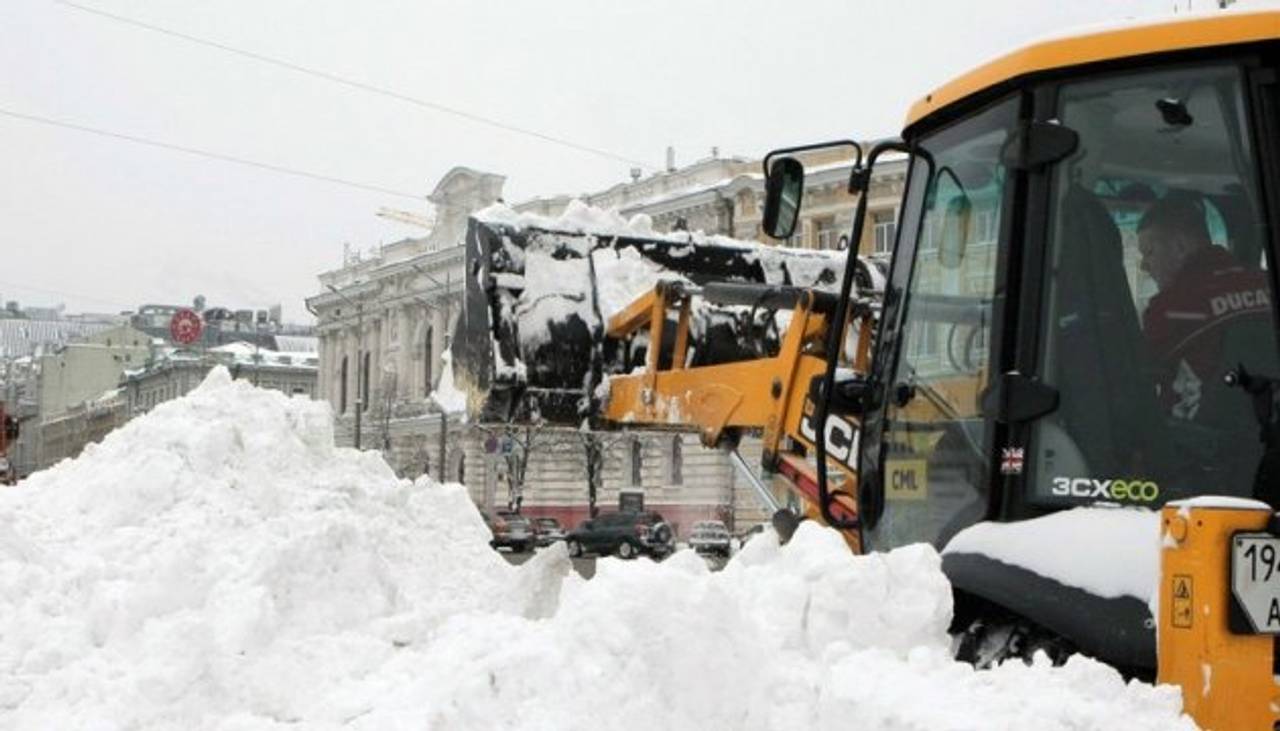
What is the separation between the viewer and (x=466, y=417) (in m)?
7.91

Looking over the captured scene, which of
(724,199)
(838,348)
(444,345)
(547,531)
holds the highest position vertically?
(724,199)

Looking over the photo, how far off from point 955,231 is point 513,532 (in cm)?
3525

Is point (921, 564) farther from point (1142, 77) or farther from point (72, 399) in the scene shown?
point (72, 399)

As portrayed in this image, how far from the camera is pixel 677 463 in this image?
5038 cm

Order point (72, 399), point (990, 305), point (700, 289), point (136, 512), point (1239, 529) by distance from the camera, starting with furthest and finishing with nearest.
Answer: point (72, 399), point (700, 289), point (136, 512), point (990, 305), point (1239, 529)

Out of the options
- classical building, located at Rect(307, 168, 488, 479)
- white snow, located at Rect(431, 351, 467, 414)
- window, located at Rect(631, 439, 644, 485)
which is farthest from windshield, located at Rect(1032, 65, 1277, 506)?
classical building, located at Rect(307, 168, 488, 479)

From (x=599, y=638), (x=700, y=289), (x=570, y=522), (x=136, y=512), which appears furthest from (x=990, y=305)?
(x=570, y=522)

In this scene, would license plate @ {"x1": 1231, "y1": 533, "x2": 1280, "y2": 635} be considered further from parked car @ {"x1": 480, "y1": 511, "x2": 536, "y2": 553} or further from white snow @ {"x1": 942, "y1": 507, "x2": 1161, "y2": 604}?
parked car @ {"x1": 480, "y1": 511, "x2": 536, "y2": 553}

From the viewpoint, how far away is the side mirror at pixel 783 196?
18.4ft

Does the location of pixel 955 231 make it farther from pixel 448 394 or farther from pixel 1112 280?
pixel 448 394

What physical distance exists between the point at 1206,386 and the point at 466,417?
4.71 m

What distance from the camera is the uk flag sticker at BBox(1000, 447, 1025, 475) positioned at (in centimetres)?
421

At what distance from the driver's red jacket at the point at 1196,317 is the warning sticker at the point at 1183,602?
66 cm

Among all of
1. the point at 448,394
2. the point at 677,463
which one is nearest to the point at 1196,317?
the point at 448,394
